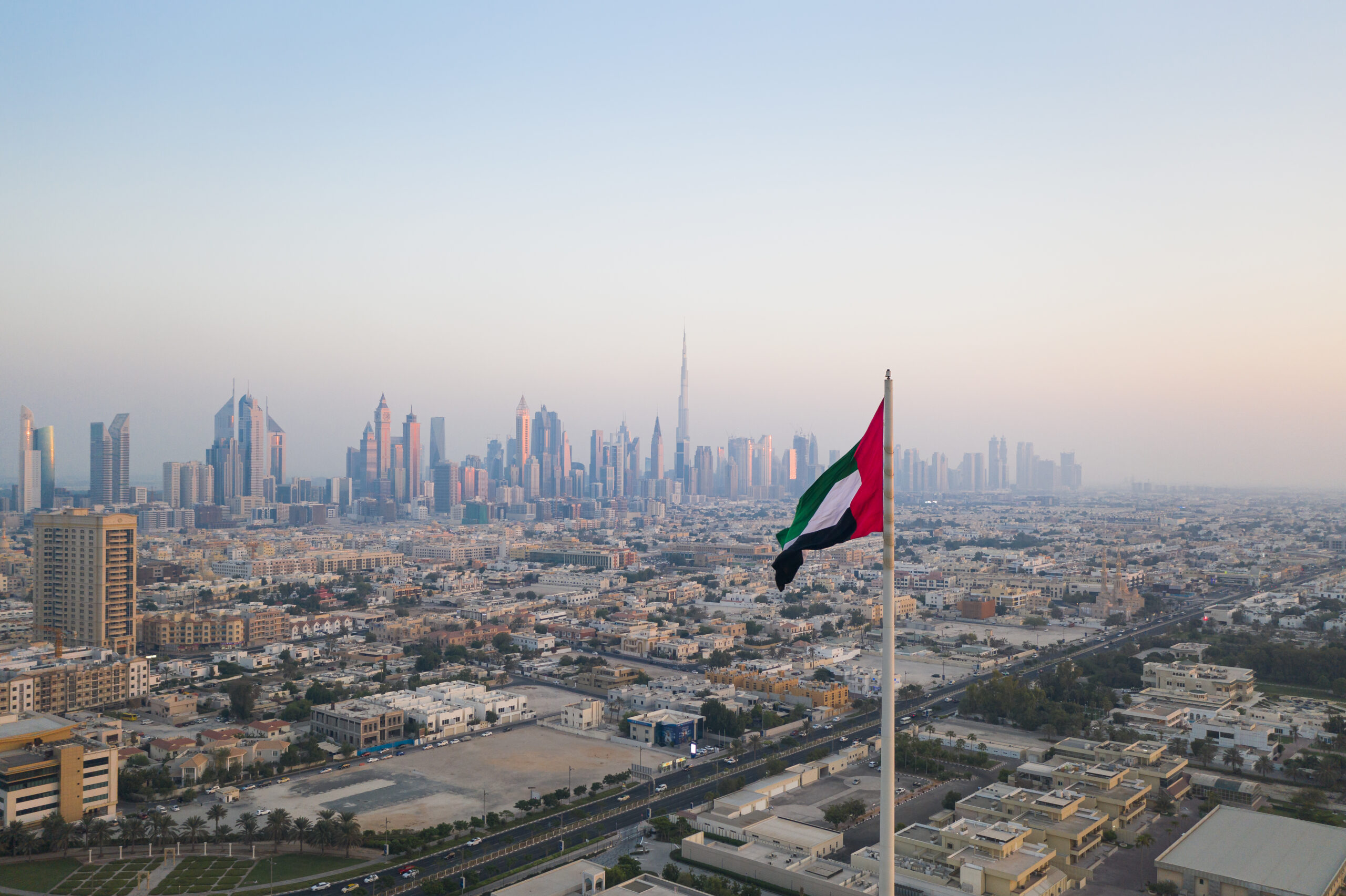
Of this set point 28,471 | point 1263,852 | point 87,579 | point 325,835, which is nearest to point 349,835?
point 325,835

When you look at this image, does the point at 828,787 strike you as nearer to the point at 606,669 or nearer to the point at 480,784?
the point at 480,784

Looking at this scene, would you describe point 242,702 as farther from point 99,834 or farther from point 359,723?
point 99,834

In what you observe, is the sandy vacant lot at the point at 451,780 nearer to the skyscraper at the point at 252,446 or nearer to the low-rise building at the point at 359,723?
the low-rise building at the point at 359,723

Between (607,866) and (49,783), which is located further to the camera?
(49,783)

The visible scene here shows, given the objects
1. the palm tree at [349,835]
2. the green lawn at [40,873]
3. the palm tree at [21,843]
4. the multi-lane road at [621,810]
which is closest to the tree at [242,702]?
the palm tree at [21,843]

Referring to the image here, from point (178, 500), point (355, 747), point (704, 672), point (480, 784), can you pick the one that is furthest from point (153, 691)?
point (178, 500)

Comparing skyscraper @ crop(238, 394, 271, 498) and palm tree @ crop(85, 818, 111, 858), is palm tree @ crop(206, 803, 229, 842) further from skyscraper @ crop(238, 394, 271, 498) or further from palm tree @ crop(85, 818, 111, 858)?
skyscraper @ crop(238, 394, 271, 498)
